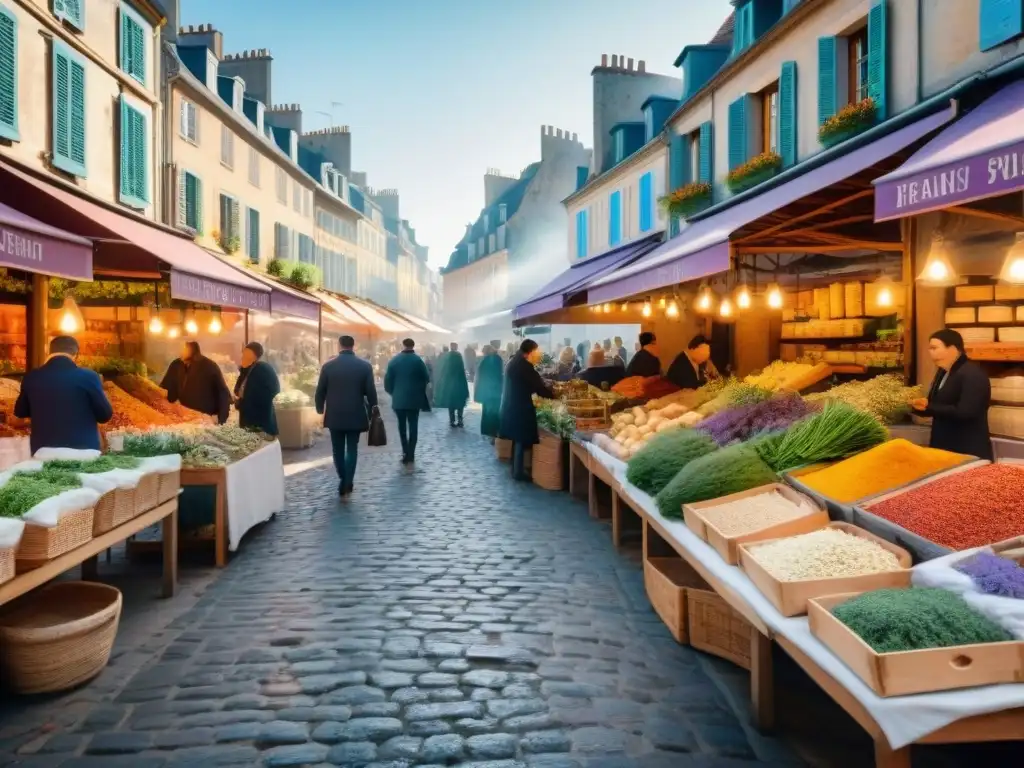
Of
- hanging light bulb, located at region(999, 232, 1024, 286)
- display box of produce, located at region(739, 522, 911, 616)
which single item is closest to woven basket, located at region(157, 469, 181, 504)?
display box of produce, located at region(739, 522, 911, 616)

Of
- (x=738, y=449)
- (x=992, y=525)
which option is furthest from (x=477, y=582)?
(x=992, y=525)

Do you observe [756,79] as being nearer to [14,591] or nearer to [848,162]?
[848,162]

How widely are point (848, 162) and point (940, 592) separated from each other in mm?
5487

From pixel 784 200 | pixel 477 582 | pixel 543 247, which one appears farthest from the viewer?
pixel 543 247

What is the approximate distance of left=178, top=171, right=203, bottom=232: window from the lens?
698 inches

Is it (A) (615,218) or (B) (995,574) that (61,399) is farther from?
(A) (615,218)

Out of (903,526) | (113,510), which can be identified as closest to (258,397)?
(113,510)

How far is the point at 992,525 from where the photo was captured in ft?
12.1

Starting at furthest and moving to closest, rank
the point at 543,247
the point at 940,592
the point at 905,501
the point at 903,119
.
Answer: the point at 543,247, the point at 903,119, the point at 905,501, the point at 940,592

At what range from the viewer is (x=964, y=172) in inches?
174

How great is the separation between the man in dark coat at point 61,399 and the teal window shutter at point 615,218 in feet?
52.9

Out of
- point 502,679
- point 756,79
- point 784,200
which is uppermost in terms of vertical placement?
point 756,79

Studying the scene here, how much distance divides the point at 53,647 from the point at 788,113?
11.8 meters

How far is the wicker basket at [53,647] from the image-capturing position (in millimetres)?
4230
